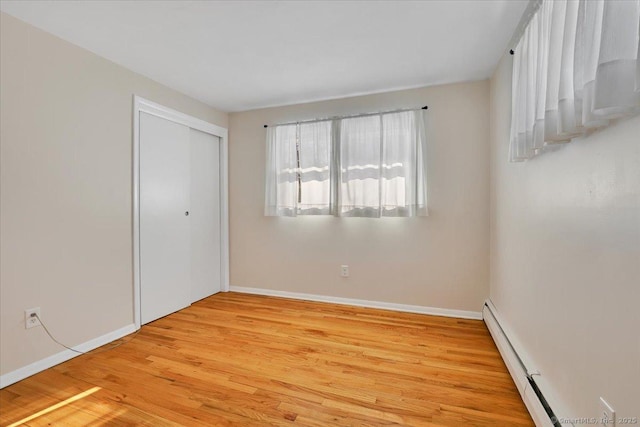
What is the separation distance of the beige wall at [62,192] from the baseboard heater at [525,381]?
3.09 meters

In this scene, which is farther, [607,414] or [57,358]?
[57,358]

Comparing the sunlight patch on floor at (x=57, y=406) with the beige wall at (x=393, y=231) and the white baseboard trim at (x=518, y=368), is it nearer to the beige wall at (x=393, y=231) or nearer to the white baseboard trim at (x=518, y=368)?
the beige wall at (x=393, y=231)

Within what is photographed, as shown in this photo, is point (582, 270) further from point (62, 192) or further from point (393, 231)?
point (62, 192)

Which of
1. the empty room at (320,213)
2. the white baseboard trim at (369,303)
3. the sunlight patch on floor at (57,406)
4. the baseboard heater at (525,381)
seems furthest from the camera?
the white baseboard trim at (369,303)

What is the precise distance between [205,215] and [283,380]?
7.69ft

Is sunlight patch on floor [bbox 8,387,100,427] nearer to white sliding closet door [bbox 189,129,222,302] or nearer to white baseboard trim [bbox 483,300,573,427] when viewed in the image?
white sliding closet door [bbox 189,129,222,302]

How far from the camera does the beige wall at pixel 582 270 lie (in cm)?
89

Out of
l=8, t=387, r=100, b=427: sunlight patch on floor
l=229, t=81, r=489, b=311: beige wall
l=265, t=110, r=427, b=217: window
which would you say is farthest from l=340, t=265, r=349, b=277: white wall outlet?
l=8, t=387, r=100, b=427: sunlight patch on floor

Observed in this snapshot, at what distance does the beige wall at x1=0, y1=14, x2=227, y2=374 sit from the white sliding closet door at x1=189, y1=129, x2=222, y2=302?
2.67 feet

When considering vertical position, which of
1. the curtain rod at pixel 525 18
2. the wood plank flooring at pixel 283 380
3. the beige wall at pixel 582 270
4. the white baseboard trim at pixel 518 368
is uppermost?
the curtain rod at pixel 525 18

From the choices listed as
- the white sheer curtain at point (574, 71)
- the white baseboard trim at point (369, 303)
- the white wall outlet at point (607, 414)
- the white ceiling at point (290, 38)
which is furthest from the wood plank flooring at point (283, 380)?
the white ceiling at point (290, 38)

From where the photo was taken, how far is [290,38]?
84.0 inches

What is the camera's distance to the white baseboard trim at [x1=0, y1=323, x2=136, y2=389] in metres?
1.84

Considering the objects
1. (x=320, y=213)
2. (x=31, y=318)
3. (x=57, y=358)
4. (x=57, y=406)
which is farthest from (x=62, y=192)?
(x=320, y=213)
